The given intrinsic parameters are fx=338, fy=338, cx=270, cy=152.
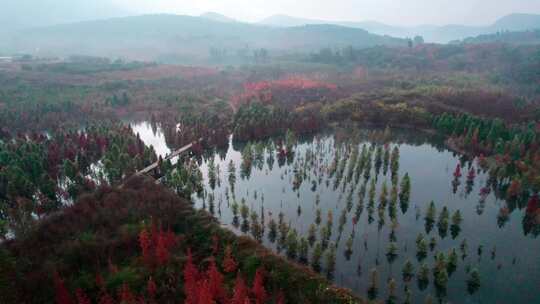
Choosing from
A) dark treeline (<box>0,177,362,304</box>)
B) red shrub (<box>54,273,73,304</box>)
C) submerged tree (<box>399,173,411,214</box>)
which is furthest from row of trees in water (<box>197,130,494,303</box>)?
red shrub (<box>54,273,73,304</box>)

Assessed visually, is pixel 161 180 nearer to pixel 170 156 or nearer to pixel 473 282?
pixel 170 156

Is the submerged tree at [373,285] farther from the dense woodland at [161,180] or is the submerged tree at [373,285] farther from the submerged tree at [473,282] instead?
the submerged tree at [473,282]

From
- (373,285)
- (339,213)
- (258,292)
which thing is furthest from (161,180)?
(373,285)

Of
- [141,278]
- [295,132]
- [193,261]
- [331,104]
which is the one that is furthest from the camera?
[331,104]

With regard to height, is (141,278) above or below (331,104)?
below

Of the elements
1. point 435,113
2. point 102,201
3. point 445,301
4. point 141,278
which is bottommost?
point 445,301

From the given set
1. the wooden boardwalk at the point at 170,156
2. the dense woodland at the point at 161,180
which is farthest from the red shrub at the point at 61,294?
the wooden boardwalk at the point at 170,156

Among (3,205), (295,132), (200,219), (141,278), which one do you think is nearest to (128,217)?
(200,219)

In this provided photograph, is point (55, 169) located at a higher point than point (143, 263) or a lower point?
higher

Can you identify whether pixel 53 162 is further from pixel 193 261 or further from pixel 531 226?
pixel 531 226
